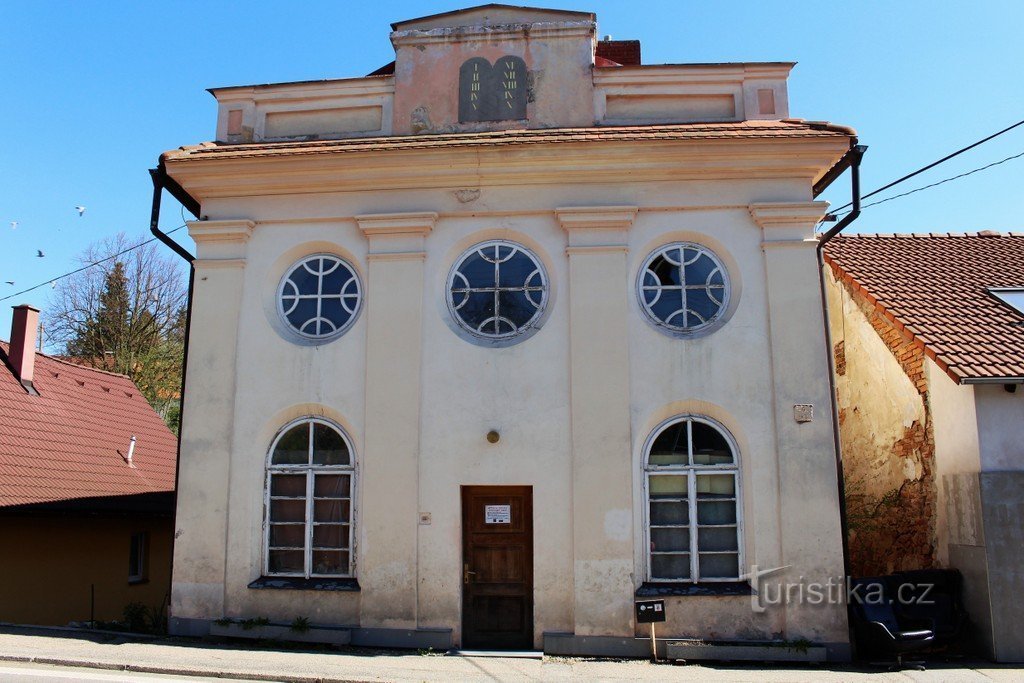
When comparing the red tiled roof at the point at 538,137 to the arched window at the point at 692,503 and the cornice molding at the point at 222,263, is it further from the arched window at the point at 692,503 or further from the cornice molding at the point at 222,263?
the arched window at the point at 692,503

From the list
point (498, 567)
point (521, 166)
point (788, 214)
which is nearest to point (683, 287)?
point (788, 214)

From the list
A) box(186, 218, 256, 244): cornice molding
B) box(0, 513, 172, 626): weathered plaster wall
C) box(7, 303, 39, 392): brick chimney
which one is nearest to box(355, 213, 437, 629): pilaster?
box(186, 218, 256, 244): cornice molding

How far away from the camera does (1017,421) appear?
905 centimetres

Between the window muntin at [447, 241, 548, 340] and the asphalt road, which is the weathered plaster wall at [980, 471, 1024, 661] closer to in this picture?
the window muntin at [447, 241, 548, 340]

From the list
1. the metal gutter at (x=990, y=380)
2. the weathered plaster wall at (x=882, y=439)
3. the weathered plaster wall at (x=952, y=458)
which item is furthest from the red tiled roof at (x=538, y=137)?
the weathered plaster wall at (x=952, y=458)

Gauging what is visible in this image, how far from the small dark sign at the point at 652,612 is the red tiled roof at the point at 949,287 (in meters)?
4.15

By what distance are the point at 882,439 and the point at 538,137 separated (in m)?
6.32

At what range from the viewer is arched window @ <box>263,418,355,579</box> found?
9727 mm

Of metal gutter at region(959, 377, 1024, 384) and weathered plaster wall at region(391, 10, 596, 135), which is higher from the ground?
weathered plaster wall at region(391, 10, 596, 135)

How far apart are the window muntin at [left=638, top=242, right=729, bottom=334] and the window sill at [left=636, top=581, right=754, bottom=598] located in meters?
2.98

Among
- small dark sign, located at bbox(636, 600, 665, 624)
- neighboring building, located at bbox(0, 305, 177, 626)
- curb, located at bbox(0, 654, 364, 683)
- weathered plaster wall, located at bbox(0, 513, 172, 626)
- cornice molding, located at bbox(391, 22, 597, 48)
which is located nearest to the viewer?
curb, located at bbox(0, 654, 364, 683)

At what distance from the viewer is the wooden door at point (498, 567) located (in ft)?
30.7

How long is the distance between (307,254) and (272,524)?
137 inches

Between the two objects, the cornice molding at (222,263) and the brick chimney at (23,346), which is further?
the brick chimney at (23,346)
